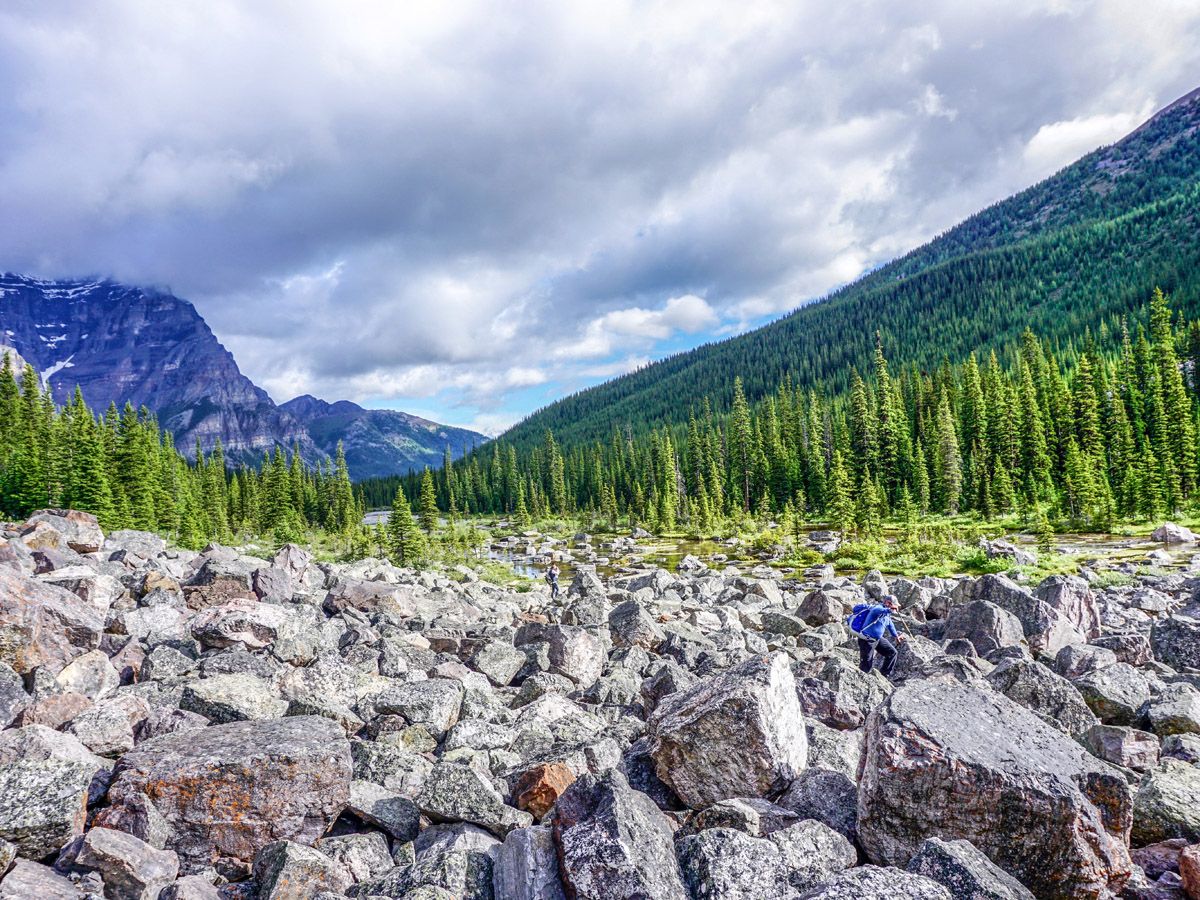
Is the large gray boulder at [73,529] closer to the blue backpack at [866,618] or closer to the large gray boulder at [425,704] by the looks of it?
the large gray boulder at [425,704]

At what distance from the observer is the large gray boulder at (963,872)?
372cm

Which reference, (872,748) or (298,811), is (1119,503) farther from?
(298,811)

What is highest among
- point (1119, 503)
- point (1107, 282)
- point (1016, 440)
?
point (1107, 282)

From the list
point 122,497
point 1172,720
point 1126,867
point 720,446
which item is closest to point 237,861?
point 1126,867

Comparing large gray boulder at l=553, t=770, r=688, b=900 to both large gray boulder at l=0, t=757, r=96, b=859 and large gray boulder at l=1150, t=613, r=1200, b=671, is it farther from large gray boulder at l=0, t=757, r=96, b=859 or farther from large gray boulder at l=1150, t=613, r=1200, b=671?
large gray boulder at l=1150, t=613, r=1200, b=671

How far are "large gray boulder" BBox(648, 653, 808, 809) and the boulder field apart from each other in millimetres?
25

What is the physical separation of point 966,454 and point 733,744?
78.3 metres

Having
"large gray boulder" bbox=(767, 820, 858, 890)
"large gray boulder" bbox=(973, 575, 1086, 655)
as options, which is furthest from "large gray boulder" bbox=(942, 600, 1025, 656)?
"large gray boulder" bbox=(767, 820, 858, 890)

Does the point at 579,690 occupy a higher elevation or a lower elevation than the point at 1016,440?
lower

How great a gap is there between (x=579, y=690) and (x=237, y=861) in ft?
20.8

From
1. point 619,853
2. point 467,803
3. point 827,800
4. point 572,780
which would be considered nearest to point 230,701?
point 467,803

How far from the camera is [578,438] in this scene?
19488 cm

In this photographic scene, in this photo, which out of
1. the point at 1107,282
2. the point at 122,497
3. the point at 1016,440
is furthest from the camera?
the point at 1107,282

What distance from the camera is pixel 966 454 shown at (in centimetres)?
7181
